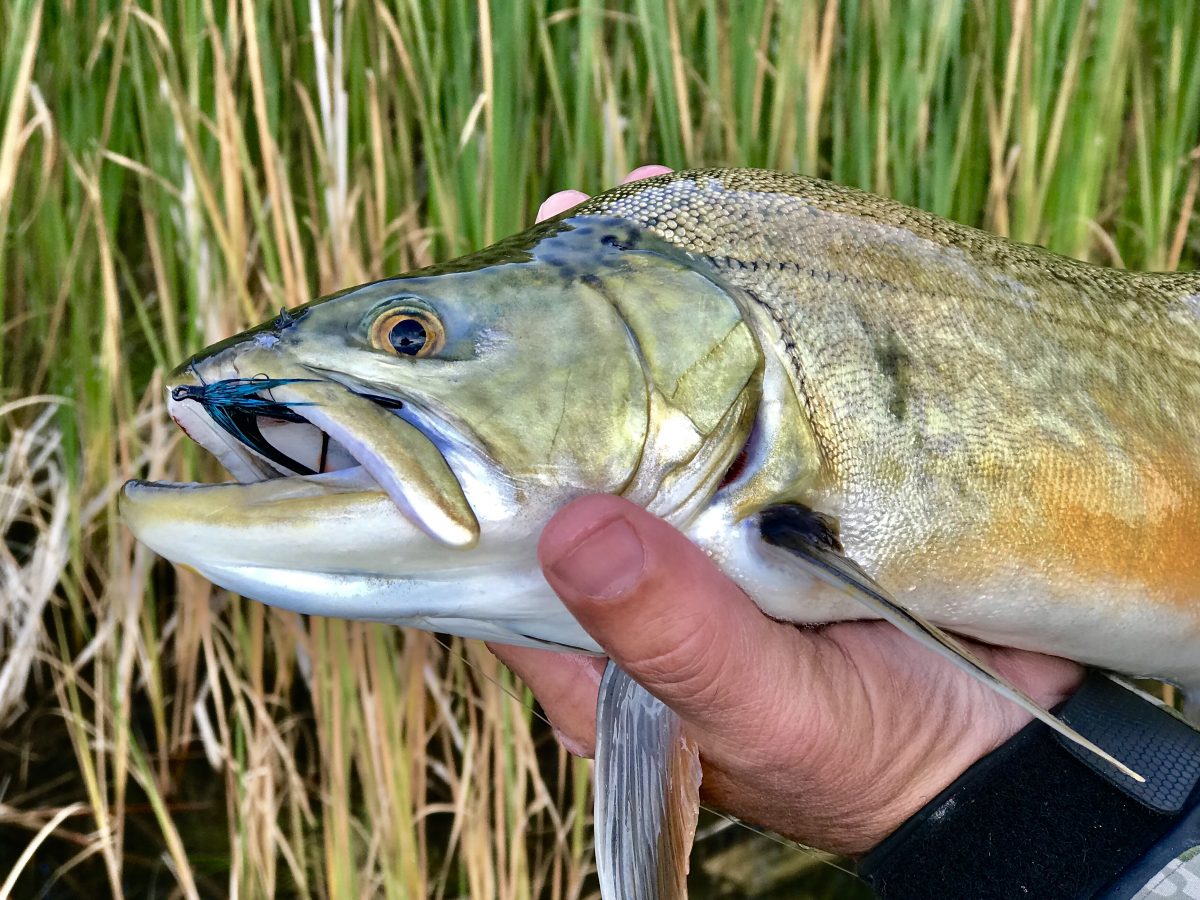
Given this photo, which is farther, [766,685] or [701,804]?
[701,804]

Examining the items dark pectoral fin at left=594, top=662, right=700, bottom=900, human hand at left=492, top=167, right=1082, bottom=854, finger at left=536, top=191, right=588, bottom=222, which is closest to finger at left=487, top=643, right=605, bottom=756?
human hand at left=492, top=167, right=1082, bottom=854

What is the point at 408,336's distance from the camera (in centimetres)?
90

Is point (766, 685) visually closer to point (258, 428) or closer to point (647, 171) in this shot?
point (258, 428)

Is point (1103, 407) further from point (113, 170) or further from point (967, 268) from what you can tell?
point (113, 170)

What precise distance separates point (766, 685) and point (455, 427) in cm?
38

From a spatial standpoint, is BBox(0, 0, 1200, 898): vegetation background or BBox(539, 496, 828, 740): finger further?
BBox(0, 0, 1200, 898): vegetation background

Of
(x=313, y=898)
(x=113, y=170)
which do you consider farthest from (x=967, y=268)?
Result: (x=313, y=898)

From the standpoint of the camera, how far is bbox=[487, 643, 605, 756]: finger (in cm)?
132

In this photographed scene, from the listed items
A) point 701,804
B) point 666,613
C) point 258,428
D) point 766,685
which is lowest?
point 701,804

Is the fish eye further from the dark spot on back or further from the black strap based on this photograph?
the black strap

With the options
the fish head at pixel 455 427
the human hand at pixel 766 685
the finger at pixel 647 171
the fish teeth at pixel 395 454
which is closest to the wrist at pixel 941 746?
the human hand at pixel 766 685

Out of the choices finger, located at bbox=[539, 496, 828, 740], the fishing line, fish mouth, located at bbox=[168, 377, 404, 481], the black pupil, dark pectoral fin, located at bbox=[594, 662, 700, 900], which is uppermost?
the black pupil

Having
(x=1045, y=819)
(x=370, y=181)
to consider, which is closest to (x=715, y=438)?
(x=1045, y=819)

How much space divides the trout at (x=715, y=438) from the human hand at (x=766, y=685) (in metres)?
0.06
